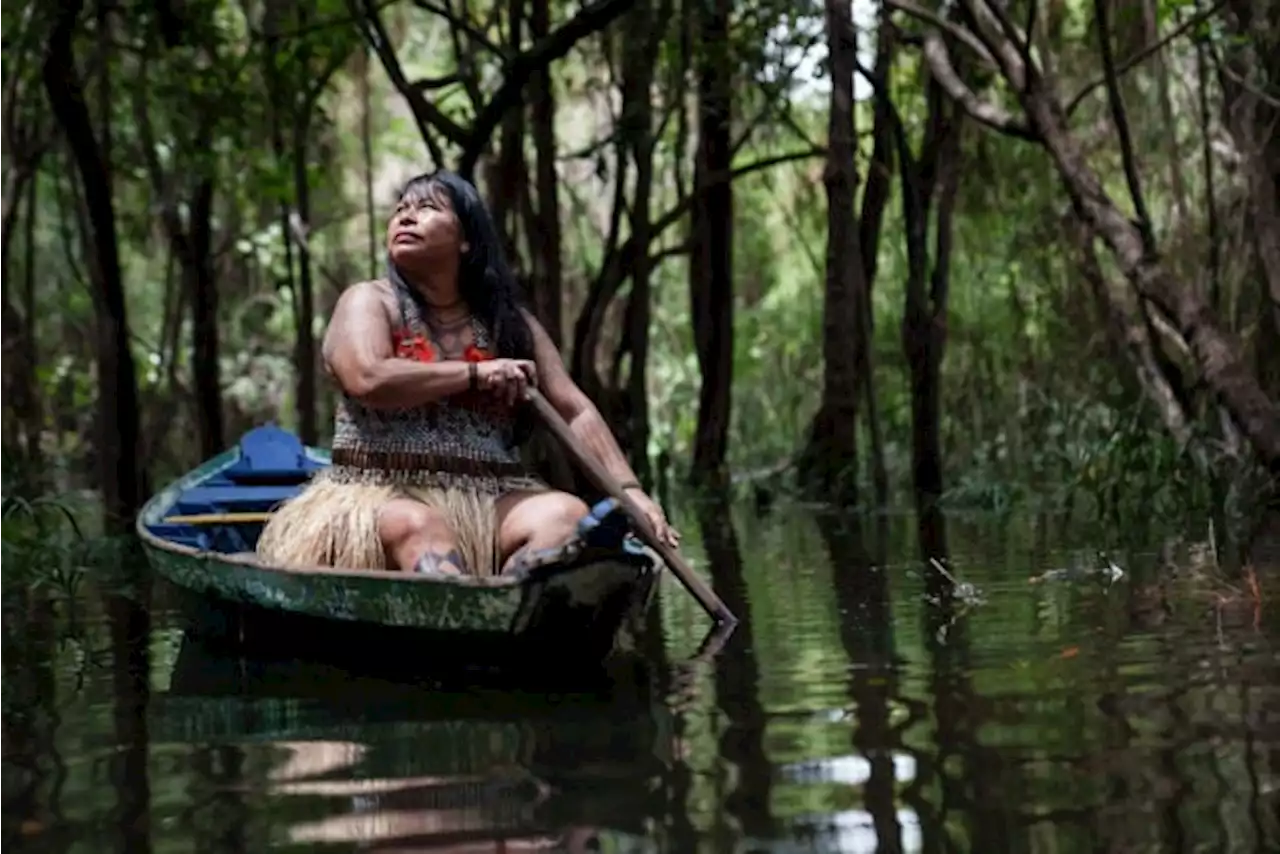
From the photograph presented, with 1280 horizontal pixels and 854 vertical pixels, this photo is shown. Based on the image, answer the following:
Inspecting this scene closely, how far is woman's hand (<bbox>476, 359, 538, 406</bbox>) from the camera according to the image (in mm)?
4574

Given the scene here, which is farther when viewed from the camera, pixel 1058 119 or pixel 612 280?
pixel 612 280

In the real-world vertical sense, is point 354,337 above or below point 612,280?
below

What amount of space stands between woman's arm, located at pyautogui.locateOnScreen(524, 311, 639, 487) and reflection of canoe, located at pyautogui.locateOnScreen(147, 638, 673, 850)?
83 cm

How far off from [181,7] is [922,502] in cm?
447

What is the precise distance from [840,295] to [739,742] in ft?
25.5

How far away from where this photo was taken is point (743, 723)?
11.1 ft

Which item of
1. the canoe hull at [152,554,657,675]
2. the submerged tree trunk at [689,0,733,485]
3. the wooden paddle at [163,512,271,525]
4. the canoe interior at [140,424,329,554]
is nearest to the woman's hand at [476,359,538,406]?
the canoe hull at [152,554,657,675]

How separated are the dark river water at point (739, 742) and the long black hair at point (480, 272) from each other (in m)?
0.83

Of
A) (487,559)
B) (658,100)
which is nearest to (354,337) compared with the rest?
(487,559)

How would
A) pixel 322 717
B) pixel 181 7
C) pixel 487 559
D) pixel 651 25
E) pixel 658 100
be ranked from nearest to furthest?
pixel 322 717, pixel 487 559, pixel 181 7, pixel 651 25, pixel 658 100

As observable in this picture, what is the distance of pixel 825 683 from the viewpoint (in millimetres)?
3840

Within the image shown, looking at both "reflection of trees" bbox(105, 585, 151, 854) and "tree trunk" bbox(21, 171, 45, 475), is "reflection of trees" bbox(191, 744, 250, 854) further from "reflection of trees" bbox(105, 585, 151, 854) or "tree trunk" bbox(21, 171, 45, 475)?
"tree trunk" bbox(21, 171, 45, 475)

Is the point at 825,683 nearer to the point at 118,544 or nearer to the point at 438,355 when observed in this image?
the point at 438,355

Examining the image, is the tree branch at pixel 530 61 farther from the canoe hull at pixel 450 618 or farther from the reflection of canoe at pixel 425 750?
the reflection of canoe at pixel 425 750
